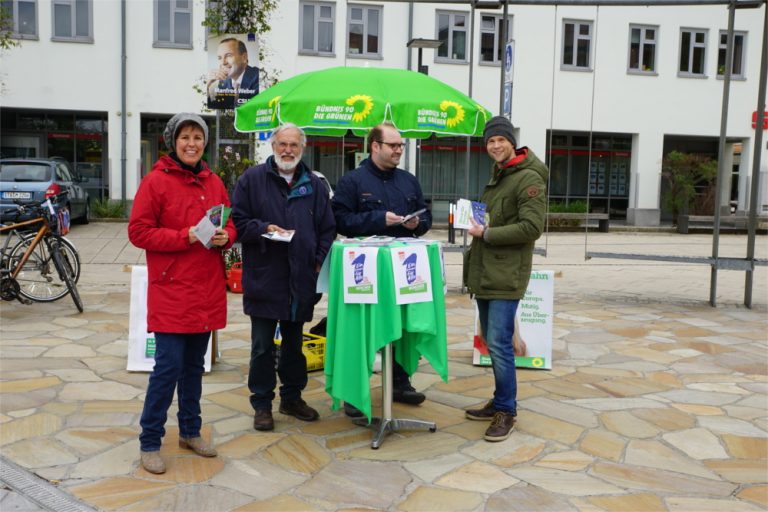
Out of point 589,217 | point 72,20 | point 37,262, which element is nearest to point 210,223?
point 37,262

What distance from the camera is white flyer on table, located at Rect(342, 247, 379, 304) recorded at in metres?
4.33

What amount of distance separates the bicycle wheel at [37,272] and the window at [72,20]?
14.3 meters

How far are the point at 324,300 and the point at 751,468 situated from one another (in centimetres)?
623

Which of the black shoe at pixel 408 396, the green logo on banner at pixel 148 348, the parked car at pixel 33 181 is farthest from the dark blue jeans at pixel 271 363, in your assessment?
the parked car at pixel 33 181

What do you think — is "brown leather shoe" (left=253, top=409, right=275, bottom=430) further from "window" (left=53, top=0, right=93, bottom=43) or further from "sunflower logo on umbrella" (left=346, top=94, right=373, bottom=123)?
"window" (left=53, top=0, right=93, bottom=43)

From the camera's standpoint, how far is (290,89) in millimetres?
7215

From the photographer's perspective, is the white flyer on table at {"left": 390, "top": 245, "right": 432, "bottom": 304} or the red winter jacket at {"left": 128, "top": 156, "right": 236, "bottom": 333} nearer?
the red winter jacket at {"left": 128, "top": 156, "right": 236, "bottom": 333}

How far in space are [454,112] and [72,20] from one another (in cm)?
1723

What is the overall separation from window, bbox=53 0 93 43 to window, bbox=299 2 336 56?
5.78m

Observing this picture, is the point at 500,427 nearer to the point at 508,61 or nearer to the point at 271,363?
the point at 271,363

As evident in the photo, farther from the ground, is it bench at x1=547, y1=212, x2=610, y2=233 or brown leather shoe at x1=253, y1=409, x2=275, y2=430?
bench at x1=547, y1=212, x2=610, y2=233

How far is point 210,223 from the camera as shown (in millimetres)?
3949

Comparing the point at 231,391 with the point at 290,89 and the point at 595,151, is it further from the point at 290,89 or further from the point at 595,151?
the point at 595,151

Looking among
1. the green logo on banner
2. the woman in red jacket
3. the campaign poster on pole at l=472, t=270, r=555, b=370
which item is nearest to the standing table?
the woman in red jacket
